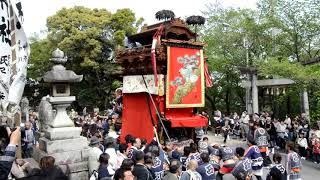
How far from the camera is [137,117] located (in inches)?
600

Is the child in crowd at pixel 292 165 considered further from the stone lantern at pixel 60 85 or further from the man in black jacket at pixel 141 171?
the stone lantern at pixel 60 85

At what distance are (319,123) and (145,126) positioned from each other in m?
6.82

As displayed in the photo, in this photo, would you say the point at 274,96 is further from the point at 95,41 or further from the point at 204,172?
the point at 204,172

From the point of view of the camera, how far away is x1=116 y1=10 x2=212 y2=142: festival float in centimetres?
1360

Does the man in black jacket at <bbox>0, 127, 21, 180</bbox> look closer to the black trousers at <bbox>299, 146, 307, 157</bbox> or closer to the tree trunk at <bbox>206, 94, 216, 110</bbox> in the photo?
the black trousers at <bbox>299, 146, 307, 157</bbox>

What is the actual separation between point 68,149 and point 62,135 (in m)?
0.35

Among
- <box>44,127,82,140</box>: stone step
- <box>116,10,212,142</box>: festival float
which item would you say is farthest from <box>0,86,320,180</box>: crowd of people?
<box>116,10,212,142</box>: festival float

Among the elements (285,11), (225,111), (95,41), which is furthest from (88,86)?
(285,11)

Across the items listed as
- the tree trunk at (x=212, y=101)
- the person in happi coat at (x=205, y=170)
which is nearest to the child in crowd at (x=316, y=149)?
the person in happi coat at (x=205, y=170)

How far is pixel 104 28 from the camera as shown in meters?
27.4

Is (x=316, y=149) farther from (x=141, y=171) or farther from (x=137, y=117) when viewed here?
(x=141, y=171)

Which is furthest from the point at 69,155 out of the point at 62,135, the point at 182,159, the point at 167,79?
the point at 167,79

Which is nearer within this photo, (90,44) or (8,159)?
(8,159)

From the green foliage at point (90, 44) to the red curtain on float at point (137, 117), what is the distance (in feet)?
33.2
